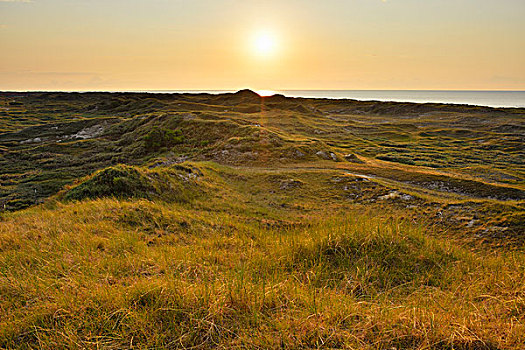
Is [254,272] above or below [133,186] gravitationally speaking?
above

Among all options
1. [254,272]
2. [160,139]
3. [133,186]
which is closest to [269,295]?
[254,272]

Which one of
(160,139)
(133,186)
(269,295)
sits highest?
(160,139)

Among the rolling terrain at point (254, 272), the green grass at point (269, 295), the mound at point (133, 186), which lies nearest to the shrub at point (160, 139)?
the rolling terrain at point (254, 272)

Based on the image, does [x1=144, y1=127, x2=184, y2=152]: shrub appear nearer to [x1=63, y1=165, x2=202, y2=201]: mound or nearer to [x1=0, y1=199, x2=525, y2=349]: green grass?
[x1=63, y1=165, x2=202, y2=201]: mound

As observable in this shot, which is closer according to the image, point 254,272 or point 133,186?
point 254,272

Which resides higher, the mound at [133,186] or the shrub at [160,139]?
the shrub at [160,139]

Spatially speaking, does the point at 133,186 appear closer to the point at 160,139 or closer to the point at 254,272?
the point at 254,272

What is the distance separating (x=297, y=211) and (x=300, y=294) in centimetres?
1421

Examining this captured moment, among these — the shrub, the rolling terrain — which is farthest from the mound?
the shrub

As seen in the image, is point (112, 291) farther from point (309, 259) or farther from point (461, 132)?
point (461, 132)

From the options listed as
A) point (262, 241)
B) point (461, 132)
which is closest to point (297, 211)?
point (262, 241)

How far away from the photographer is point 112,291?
3.46 metres

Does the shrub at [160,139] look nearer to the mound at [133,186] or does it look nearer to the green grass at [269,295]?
the mound at [133,186]

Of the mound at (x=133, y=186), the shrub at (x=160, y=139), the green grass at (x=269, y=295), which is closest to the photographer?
the green grass at (x=269, y=295)
